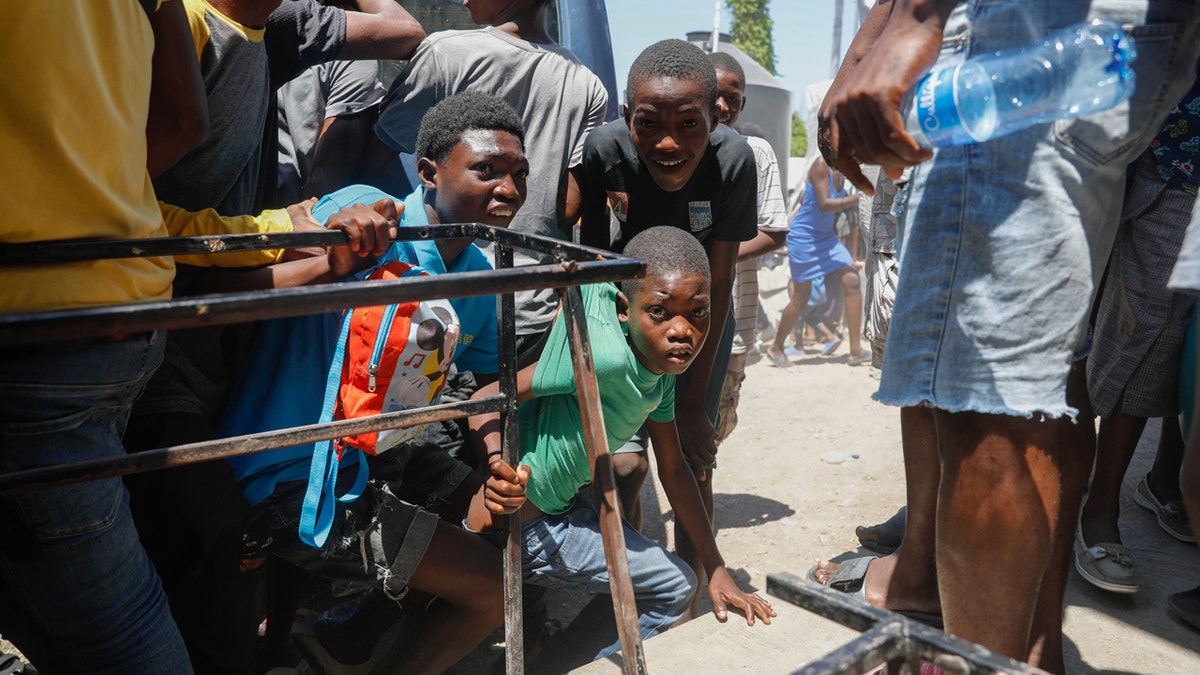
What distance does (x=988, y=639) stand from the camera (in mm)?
1522

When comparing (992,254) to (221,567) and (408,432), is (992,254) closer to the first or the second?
(408,432)

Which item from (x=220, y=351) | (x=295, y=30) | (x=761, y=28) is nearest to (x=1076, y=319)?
(x=220, y=351)

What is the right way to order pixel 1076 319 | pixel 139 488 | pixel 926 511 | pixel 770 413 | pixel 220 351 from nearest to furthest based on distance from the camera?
1. pixel 1076 319
2. pixel 139 488
3. pixel 220 351
4. pixel 926 511
5. pixel 770 413

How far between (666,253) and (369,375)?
0.92 metres

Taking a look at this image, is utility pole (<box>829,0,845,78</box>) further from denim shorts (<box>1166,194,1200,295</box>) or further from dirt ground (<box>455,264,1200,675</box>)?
denim shorts (<box>1166,194,1200,295</box>)

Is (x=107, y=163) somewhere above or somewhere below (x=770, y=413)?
above

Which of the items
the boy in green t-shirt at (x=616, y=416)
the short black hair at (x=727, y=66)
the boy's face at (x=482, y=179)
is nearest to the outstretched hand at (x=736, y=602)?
the boy in green t-shirt at (x=616, y=416)

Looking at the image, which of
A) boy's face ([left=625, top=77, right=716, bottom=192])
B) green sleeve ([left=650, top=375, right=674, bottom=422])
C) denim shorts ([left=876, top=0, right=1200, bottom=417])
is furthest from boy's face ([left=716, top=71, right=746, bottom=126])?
denim shorts ([left=876, top=0, right=1200, bottom=417])

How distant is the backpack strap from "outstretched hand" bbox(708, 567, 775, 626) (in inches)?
39.8

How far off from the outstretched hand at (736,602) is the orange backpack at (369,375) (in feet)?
3.15

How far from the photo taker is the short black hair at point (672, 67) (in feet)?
9.01

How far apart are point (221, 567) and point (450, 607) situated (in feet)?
2.09

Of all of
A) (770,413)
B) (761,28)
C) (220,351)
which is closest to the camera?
(220,351)

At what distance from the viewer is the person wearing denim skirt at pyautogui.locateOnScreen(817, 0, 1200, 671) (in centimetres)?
144
